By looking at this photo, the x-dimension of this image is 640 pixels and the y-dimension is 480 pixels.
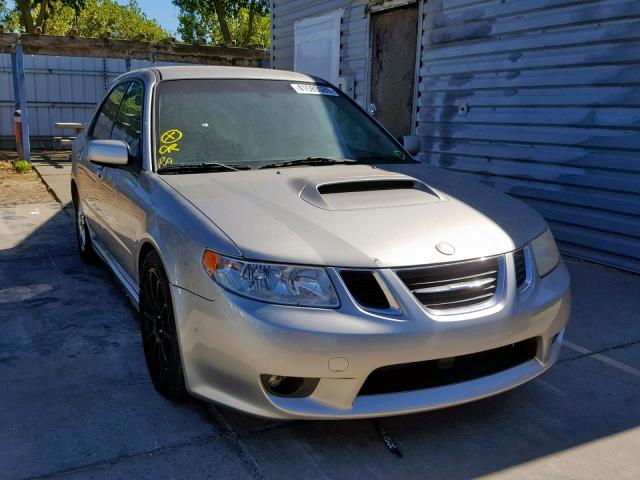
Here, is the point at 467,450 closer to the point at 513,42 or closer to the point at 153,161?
the point at 153,161

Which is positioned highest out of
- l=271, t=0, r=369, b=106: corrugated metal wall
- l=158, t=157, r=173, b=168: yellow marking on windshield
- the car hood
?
l=271, t=0, r=369, b=106: corrugated metal wall

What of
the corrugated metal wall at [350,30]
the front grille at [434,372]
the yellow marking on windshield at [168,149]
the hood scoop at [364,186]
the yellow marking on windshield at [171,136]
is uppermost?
the corrugated metal wall at [350,30]

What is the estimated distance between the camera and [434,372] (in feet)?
8.14

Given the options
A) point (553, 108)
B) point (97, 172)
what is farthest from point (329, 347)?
point (553, 108)

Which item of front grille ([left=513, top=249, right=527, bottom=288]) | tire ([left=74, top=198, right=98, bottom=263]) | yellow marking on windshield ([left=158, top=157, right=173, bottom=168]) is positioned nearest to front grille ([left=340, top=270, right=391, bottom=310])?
front grille ([left=513, top=249, right=527, bottom=288])

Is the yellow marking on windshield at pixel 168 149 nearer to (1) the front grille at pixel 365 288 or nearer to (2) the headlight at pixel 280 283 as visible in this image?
(2) the headlight at pixel 280 283

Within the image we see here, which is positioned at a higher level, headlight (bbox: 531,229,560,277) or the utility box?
the utility box

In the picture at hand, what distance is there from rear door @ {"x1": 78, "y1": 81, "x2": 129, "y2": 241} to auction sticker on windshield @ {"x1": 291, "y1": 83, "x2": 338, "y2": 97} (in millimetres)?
1286

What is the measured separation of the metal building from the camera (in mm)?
5414

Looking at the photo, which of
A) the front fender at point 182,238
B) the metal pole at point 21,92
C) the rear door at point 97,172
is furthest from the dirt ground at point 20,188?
the front fender at point 182,238

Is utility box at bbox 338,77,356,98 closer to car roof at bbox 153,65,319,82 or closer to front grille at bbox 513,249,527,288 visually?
car roof at bbox 153,65,319,82

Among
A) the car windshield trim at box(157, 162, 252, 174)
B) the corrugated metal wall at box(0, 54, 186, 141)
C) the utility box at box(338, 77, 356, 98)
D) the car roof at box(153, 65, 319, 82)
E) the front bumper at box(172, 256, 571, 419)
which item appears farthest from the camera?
the corrugated metal wall at box(0, 54, 186, 141)

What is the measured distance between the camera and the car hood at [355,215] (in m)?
2.43

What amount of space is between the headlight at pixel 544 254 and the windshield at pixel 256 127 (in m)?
1.20
